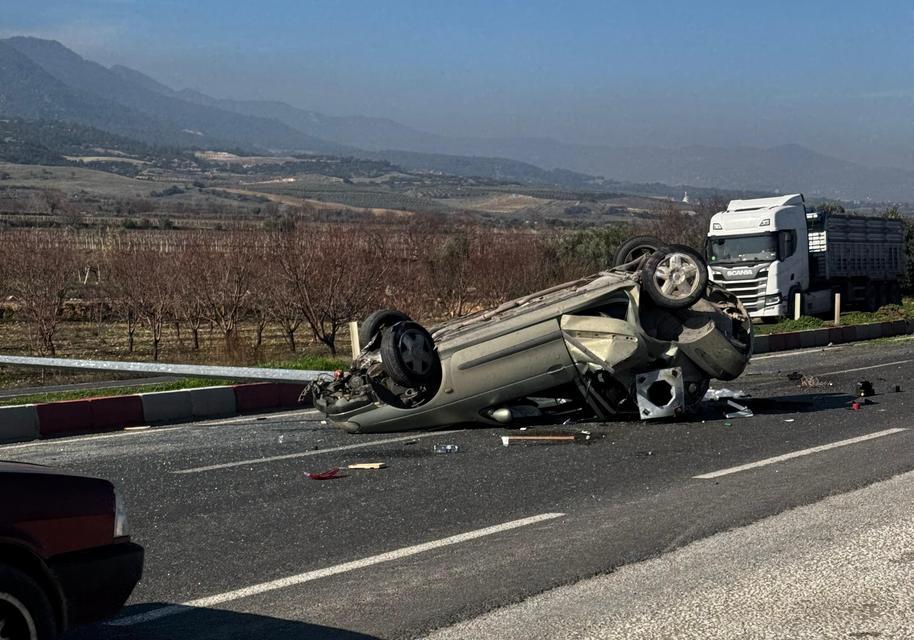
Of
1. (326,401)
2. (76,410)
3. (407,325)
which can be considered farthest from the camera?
(76,410)

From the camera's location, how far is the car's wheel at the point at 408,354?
35.5 ft

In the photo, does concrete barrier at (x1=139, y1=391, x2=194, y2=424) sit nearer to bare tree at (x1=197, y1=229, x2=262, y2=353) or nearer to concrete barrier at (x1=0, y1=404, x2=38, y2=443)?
concrete barrier at (x1=0, y1=404, x2=38, y2=443)

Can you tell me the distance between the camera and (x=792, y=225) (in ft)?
107

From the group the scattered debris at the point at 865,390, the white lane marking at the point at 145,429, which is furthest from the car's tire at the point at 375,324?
the scattered debris at the point at 865,390

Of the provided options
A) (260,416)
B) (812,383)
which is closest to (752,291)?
(812,383)

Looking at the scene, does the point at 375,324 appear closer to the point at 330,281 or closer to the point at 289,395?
the point at 289,395

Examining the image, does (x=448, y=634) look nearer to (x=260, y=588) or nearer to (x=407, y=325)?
(x=260, y=588)

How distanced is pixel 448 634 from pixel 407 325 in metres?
5.83

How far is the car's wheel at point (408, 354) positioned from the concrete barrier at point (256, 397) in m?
4.41

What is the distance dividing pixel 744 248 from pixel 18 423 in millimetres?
24068

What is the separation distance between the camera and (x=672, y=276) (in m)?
11.8

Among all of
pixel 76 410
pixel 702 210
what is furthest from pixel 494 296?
pixel 702 210

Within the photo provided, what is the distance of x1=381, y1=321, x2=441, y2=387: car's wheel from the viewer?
10820 mm

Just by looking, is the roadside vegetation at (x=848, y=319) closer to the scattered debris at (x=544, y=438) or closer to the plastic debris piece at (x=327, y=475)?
the scattered debris at (x=544, y=438)
